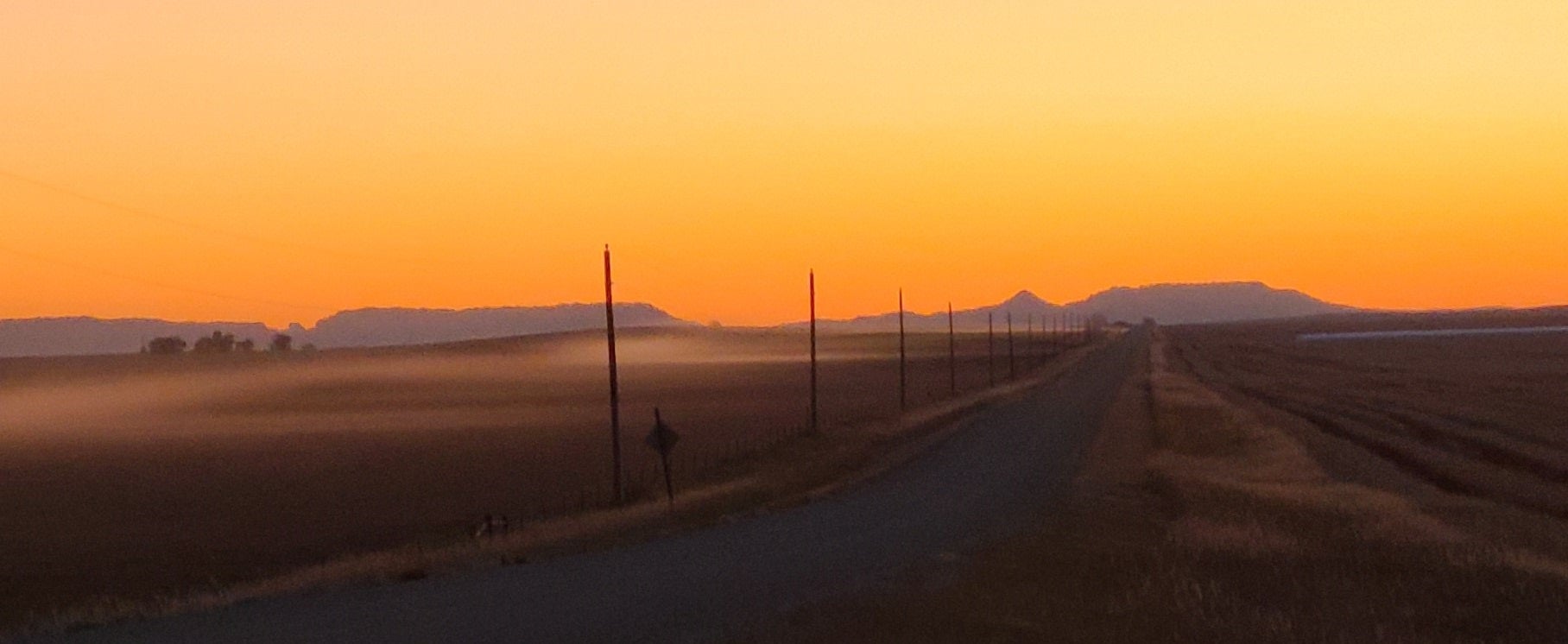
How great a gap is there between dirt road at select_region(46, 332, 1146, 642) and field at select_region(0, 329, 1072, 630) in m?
8.36

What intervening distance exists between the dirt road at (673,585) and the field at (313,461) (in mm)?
8365

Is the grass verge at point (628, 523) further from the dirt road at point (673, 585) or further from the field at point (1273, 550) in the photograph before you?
the field at point (1273, 550)

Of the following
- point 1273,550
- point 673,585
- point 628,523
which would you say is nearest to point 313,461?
point 628,523

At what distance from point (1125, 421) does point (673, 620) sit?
143ft

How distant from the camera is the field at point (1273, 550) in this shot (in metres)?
17.0

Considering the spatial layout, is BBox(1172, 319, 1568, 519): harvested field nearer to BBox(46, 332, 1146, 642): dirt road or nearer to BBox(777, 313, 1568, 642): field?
BBox(777, 313, 1568, 642): field

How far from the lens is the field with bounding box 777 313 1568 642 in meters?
17.0

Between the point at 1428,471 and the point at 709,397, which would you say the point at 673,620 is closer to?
the point at 1428,471

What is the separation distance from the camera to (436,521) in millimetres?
40250

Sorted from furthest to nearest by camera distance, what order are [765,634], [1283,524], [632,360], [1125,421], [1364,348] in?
1. [632,360]
2. [1364,348]
3. [1125,421]
4. [1283,524]
5. [765,634]

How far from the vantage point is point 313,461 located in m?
59.1

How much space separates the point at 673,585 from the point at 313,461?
4113 cm

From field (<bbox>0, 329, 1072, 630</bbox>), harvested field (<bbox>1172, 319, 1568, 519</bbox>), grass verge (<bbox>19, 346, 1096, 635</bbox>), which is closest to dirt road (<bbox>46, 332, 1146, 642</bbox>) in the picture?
grass verge (<bbox>19, 346, 1096, 635</bbox>)

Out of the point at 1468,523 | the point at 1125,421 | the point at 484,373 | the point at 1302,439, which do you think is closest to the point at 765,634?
the point at 1468,523
